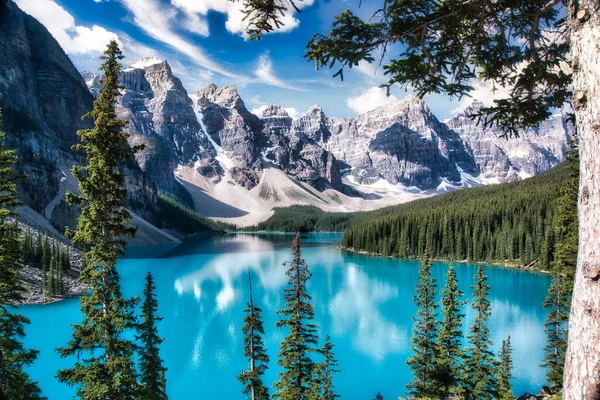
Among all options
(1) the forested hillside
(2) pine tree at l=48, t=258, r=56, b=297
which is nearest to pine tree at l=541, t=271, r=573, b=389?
(2) pine tree at l=48, t=258, r=56, b=297

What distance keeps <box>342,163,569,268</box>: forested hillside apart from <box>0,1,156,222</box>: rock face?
87.2 metres

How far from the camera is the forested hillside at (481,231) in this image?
65.8 metres

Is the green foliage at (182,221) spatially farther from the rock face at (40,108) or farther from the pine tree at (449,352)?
the pine tree at (449,352)

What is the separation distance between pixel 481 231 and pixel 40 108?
147805mm

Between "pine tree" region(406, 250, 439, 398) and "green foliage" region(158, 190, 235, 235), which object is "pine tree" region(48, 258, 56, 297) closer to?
"pine tree" region(406, 250, 439, 398)

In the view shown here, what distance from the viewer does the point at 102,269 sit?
9758 millimetres

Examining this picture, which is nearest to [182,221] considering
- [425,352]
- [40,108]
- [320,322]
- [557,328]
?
[40,108]

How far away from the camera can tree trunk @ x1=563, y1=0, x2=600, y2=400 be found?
10.2ft

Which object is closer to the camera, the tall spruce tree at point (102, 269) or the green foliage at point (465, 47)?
the green foliage at point (465, 47)

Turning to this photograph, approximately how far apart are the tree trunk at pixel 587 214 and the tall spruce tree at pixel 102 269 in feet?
32.3

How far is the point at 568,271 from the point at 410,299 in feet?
95.3

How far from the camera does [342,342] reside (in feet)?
97.2

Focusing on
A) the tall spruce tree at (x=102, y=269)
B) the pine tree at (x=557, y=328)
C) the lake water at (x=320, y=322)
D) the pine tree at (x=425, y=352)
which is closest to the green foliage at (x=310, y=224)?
the lake water at (x=320, y=322)

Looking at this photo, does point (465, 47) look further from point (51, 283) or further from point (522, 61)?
point (51, 283)
